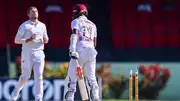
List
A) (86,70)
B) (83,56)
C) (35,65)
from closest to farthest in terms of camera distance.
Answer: (83,56) < (86,70) < (35,65)

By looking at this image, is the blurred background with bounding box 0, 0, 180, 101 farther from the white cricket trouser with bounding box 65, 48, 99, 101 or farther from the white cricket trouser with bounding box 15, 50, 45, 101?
the white cricket trouser with bounding box 65, 48, 99, 101

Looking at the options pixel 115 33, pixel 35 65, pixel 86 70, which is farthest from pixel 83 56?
pixel 115 33

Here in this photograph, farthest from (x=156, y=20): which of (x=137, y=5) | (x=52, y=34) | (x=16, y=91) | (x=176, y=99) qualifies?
(x=16, y=91)

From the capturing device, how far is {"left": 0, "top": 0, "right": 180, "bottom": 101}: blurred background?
21344mm

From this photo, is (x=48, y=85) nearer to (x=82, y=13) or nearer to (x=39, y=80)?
(x=39, y=80)

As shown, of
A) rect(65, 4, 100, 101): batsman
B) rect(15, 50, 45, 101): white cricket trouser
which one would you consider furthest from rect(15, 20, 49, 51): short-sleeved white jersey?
rect(65, 4, 100, 101): batsman

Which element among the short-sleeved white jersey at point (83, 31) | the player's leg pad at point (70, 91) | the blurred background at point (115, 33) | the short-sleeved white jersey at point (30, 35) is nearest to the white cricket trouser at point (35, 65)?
the short-sleeved white jersey at point (30, 35)

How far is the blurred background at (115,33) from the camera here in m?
21.3

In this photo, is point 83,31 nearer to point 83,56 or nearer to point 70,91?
point 83,56

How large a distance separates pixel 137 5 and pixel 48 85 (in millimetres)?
8451

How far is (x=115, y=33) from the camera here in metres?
24.2

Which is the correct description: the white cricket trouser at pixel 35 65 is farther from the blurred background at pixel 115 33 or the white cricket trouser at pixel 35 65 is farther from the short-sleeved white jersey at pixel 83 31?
the blurred background at pixel 115 33

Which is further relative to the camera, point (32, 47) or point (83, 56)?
point (32, 47)

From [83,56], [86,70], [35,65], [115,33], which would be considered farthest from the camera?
[115,33]
